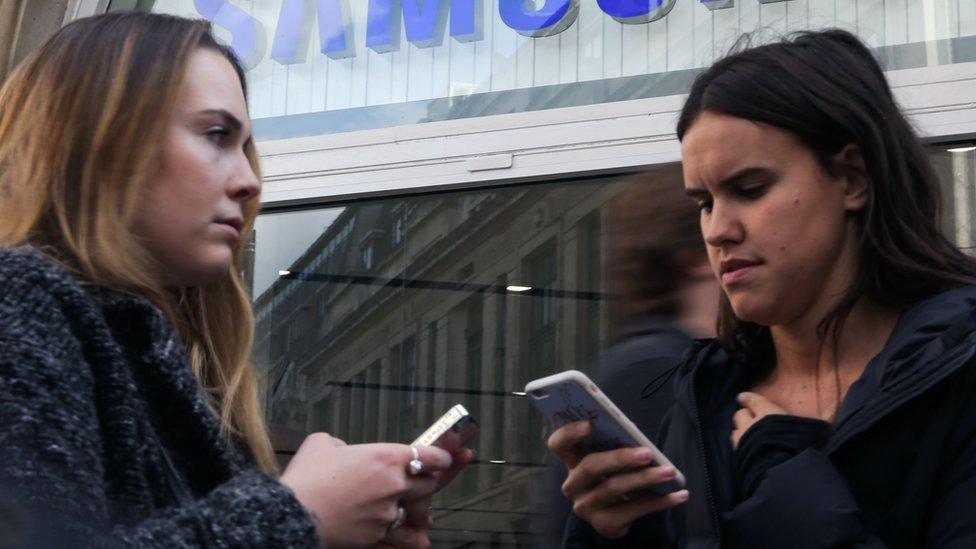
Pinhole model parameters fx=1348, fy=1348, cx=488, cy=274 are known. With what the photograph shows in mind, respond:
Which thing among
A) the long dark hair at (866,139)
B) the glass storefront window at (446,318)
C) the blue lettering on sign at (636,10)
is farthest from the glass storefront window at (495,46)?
the long dark hair at (866,139)

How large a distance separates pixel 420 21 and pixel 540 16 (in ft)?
1.73

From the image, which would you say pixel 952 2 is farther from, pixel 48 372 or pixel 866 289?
pixel 48 372

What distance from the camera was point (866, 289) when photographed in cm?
204

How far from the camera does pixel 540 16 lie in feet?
17.5

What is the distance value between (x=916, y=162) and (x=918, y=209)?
0.10m

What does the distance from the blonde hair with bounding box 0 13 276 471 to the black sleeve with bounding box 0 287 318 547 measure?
27 centimetres

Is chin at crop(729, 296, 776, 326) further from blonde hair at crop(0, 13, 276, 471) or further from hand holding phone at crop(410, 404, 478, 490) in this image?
blonde hair at crop(0, 13, 276, 471)

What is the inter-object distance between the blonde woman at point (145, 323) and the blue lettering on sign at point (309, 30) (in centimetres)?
342

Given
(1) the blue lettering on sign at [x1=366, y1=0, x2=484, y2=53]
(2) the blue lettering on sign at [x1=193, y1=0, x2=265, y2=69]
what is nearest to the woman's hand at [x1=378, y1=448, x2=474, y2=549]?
(1) the blue lettering on sign at [x1=366, y1=0, x2=484, y2=53]

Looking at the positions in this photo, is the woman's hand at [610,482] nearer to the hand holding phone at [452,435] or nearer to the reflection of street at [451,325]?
the hand holding phone at [452,435]

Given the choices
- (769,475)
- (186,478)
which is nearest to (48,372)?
(186,478)

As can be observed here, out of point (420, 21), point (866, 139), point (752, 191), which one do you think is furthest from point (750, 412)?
point (420, 21)

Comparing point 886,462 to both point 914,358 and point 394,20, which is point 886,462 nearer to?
point 914,358

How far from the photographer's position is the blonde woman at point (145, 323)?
1.57m
